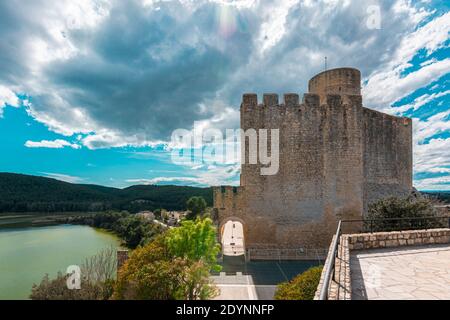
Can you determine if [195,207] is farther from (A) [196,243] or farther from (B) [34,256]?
(A) [196,243]

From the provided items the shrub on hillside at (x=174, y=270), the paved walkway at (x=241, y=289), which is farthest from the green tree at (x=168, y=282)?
the paved walkway at (x=241, y=289)

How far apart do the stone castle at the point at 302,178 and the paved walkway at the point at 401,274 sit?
19.6 ft

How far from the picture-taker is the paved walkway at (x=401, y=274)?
12.3 ft

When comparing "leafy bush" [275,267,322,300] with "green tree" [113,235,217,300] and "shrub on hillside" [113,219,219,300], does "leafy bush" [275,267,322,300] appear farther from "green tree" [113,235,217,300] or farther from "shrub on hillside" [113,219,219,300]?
"shrub on hillside" [113,219,219,300]

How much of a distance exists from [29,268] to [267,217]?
2844 cm

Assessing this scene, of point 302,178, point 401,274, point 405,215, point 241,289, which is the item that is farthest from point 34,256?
point 401,274

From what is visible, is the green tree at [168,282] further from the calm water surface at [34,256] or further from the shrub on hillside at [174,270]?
the calm water surface at [34,256]

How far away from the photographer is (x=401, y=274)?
14.8ft

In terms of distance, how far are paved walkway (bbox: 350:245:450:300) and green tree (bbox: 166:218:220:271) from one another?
6486 mm

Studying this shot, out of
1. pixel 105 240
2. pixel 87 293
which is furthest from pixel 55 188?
pixel 87 293
